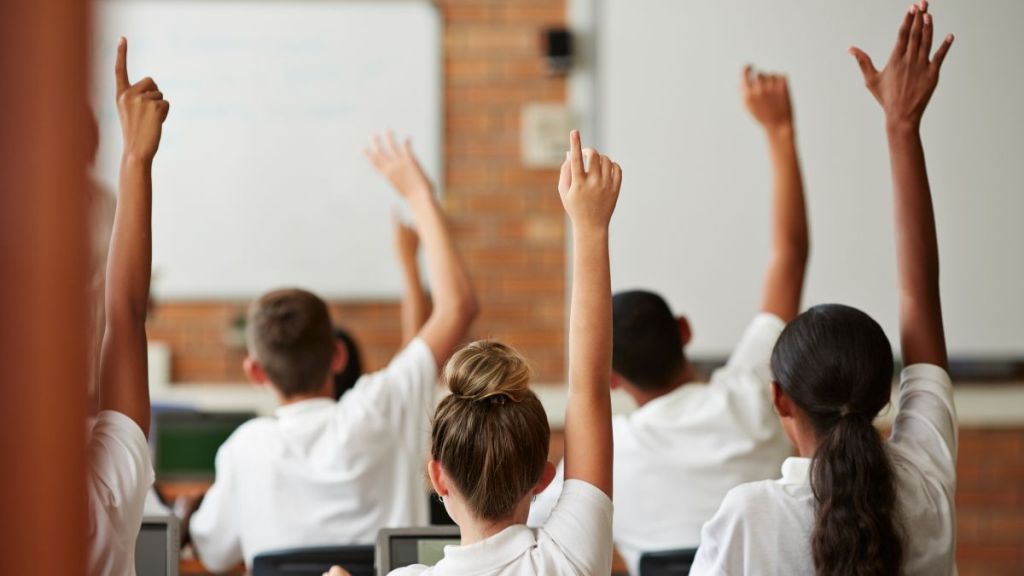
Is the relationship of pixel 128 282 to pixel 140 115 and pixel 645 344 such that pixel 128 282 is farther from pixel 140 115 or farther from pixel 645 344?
pixel 645 344

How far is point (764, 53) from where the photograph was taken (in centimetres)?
441

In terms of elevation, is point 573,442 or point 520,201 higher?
point 520,201

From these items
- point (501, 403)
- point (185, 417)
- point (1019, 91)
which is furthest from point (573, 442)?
point (1019, 91)

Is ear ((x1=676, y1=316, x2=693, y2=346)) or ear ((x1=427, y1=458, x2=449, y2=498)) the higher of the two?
ear ((x1=676, y1=316, x2=693, y2=346))

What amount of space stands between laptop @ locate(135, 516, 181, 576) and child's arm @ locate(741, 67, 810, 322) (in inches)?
53.5

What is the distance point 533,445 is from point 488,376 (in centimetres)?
10

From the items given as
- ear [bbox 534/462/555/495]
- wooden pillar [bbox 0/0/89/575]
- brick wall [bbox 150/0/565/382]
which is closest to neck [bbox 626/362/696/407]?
ear [bbox 534/462/555/495]

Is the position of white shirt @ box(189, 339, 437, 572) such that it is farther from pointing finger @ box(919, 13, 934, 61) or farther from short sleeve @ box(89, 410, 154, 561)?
pointing finger @ box(919, 13, 934, 61)

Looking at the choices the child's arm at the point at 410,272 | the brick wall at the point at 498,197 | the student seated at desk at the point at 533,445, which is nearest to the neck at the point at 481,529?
the student seated at desk at the point at 533,445

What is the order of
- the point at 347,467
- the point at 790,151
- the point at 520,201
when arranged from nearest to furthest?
the point at 347,467 < the point at 790,151 < the point at 520,201

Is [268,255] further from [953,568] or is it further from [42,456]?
[42,456]

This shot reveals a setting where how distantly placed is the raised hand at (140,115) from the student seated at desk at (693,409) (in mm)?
961

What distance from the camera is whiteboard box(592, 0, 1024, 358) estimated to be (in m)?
4.29

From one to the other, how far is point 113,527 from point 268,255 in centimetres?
346
